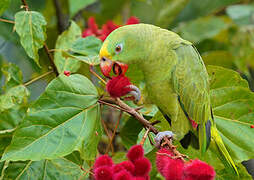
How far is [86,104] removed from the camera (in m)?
0.97

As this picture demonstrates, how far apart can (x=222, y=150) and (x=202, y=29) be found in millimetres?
1237

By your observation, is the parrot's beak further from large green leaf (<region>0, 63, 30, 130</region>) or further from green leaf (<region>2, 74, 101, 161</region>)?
large green leaf (<region>0, 63, 30, 130</region>)

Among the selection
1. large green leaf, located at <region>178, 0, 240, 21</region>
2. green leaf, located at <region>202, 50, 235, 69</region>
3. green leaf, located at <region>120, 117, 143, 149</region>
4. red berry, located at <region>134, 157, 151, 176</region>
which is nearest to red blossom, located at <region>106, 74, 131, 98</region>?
red berry, located at <region>134, 157, 151, 176</region>

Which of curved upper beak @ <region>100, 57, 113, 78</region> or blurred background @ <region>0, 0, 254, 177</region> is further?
blurred background @ <region>0, 0, 254, 177</region>

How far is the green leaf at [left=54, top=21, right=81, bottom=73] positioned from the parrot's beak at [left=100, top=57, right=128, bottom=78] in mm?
225

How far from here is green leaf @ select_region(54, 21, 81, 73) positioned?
121 cm

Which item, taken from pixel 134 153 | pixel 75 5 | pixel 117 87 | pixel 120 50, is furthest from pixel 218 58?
pixel 134 153

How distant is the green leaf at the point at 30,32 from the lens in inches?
39.7

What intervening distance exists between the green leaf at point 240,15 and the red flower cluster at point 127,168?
1.46 metres

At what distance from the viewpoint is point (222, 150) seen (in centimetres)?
101

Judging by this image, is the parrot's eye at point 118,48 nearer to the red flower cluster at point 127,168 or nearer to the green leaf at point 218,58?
the red flower cluster at point 127,168

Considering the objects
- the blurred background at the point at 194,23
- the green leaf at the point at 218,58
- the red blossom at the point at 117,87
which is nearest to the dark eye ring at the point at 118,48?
the red blossom at the point at 117,87

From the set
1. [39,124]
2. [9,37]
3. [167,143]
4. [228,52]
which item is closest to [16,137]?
[39,124]

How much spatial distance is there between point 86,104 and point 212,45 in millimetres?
1325
